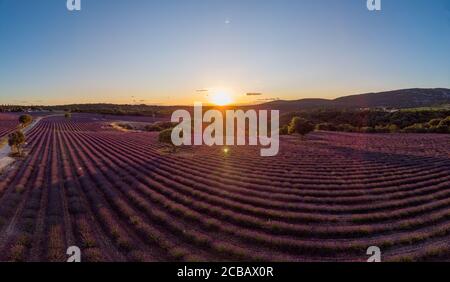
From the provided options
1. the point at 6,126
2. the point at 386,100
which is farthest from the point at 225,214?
the point at 386,100

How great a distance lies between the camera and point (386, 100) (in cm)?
14425

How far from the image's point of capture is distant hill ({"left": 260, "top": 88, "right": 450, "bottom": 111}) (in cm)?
13656

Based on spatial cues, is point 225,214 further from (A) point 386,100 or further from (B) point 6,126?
(A) point 386,100

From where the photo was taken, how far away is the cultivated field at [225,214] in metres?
9.59

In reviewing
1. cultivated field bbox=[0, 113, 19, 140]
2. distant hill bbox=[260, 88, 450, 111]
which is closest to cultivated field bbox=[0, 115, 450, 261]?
cultivated field bbox=[0, 113, 19, 140]

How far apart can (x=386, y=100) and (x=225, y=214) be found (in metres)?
155

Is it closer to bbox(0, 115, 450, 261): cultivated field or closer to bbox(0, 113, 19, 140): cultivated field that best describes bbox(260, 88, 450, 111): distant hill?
bbox(0, 113, 19, 140): cultivated field

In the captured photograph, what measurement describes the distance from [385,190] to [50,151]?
34095 millimetres

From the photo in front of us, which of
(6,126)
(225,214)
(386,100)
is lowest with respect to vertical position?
(225,214)

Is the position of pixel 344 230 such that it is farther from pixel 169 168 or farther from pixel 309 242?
pixel 169 168

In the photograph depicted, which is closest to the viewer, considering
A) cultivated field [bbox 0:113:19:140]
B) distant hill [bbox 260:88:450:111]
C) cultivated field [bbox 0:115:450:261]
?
cultivated field [bbox 0:115:450:261]

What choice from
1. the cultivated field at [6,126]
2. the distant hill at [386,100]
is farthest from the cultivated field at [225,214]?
the distant hill at [386,100]

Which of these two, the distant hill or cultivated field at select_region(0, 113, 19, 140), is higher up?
the distant hill

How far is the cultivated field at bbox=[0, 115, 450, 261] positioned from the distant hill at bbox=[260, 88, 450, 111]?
12734 centimetres
